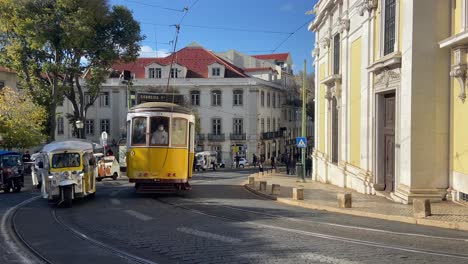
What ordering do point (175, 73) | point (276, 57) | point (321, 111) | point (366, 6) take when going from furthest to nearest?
point (276, 57), point (175, 73), point (321, 111), point (366, 6)

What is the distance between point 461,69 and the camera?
13.8 m

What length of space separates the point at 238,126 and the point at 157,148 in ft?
143

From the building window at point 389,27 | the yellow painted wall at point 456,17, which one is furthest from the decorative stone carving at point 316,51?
the yellow painted wall at point 456,17

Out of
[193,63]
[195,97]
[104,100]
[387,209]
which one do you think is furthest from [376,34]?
[104,100]

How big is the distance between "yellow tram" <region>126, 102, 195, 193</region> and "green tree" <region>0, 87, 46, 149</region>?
20.5m

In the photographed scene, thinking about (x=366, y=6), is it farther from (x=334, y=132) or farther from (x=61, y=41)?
(x=61, y=41)

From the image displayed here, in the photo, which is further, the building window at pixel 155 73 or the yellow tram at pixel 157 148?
the building window at pixel 155 73

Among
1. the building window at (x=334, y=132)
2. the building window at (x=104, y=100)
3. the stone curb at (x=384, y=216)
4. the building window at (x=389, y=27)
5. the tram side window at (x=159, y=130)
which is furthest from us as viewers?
the building window at (x=104, y=100)

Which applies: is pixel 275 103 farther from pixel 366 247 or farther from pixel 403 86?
pixel 366 247

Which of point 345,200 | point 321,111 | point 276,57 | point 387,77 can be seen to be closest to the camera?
point 345,200

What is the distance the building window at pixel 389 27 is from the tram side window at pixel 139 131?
8.94m

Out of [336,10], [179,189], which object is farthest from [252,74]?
[179,189]

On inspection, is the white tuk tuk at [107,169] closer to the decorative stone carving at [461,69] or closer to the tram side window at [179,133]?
the tram side window at [179,133]

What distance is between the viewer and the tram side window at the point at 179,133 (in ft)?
59.5
